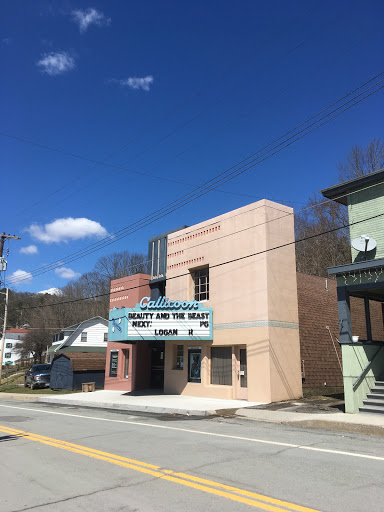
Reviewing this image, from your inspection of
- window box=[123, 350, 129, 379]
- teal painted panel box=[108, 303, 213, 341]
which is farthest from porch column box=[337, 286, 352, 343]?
window box=[123, 350, 129, 379]

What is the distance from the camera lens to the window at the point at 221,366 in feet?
60.6

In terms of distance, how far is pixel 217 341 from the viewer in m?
18.9

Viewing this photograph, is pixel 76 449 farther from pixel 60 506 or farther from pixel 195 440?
pixel 60 506

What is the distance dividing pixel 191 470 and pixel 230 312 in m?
12.3

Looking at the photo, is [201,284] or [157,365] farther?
[157,365]

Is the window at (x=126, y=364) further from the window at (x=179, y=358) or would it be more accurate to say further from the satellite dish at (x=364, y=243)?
the satellite dish at (x=364, y=243)

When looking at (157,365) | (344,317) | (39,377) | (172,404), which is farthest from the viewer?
(39,377)

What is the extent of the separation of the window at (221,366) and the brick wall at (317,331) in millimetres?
3253

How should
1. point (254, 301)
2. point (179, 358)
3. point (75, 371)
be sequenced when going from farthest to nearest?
point (75, 371) < point (179, 358) < point (254, 301)

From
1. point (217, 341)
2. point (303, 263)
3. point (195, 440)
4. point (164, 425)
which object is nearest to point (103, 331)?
point (303, 263)

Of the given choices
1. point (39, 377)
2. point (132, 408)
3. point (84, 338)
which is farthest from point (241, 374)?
point (84, 338)

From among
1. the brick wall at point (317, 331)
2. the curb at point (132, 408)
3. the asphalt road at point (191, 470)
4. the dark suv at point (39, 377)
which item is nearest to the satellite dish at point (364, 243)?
the brick wall at point (317, 331)

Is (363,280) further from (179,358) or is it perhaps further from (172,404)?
(179,358)

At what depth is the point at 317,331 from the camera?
19641 millimetres
